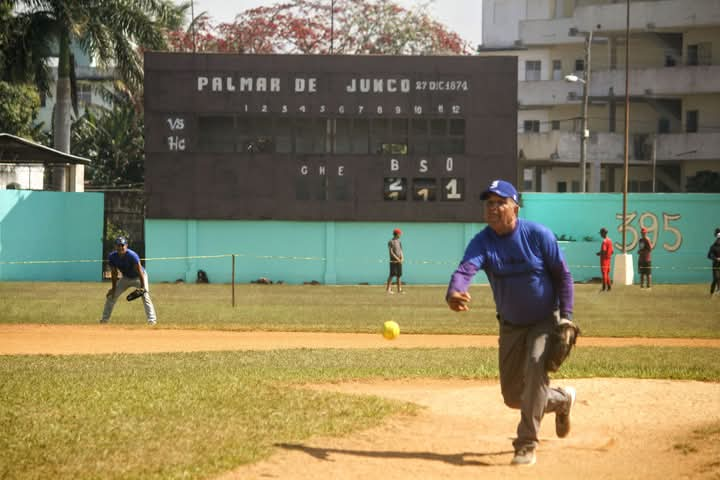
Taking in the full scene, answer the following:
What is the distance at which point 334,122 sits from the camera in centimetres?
3719

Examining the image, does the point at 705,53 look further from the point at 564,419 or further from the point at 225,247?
the point at 564,419

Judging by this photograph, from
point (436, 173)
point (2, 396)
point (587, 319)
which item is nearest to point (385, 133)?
point (436, 173)

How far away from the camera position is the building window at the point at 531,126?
67906 mm

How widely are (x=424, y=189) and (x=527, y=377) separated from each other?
2901cm

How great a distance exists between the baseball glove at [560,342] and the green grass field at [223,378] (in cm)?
208

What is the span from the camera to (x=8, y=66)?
42.8 m

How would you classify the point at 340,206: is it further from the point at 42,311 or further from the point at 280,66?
the point at 42,311

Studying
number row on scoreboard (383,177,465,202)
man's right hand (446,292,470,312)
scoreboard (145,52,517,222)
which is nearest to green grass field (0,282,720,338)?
number row on scoreboard (383,177,465,202)

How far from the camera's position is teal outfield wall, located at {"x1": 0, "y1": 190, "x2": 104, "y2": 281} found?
41.0m

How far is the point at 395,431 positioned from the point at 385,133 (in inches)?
1080

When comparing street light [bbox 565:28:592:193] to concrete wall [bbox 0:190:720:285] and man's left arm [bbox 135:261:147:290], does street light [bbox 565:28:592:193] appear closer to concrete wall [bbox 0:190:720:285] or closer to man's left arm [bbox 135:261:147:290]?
concrete wall [bbox 0:190:720:285]

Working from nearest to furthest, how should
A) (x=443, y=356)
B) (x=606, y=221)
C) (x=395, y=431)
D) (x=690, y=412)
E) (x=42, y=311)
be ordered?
(x=395, y=431) → (x=690, y=412) → (x=443, y=356) → (x=42, y=311) → (x=606, y=221)

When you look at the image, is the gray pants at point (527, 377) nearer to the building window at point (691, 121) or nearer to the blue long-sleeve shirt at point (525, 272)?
the blue long-sleeve shirt at point (525, 272)

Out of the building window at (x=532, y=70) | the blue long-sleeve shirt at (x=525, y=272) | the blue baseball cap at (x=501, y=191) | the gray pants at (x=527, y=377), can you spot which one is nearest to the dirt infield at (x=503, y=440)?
the gray pants at (x=527, y=377)
